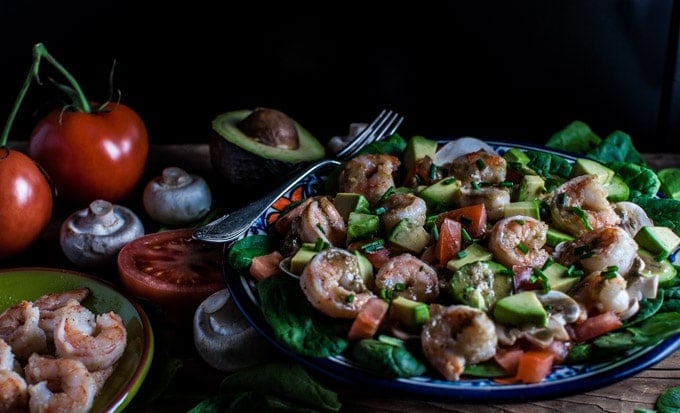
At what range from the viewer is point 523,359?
1.94 metres

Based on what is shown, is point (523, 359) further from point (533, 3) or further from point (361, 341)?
point (533, 3)

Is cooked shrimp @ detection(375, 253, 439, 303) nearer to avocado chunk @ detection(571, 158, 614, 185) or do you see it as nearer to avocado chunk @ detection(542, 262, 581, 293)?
avocado chunk @ detection(542, 262, 581, 293)

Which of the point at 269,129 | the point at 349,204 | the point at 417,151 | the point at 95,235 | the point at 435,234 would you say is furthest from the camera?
the point at 269,129

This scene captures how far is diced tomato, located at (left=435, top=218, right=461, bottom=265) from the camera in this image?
2289mm

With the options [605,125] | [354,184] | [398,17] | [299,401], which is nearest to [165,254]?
[354,184]

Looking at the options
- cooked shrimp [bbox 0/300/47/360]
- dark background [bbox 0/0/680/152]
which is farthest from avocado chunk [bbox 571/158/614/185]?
cooked shrimp [bbox 0/300/47/360]

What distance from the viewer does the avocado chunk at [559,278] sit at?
214 cm

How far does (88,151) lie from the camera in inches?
122

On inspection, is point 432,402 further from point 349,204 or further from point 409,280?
point 349,204

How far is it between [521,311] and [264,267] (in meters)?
0.78

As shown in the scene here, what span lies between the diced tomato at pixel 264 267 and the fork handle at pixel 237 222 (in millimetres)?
221

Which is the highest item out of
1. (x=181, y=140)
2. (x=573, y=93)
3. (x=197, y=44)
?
(x=197, y=44)

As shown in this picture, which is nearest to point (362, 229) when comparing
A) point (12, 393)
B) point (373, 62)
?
point (12, 393)

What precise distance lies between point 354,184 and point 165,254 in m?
0.73
